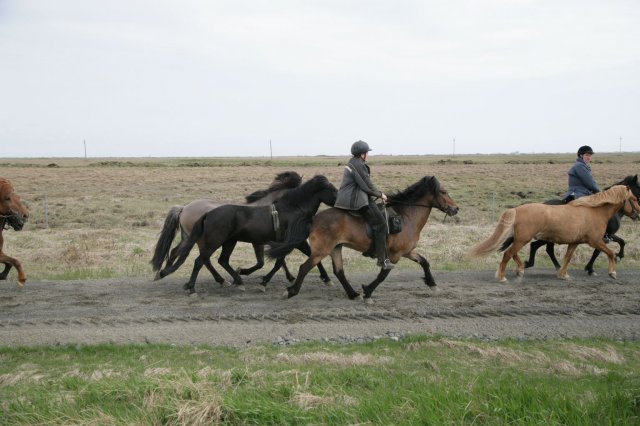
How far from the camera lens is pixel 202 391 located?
456 centimetres

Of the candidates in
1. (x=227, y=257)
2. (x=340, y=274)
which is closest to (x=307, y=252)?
(x=340, y=274)

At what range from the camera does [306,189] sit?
427 inches

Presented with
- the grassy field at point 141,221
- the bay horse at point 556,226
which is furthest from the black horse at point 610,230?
the grassy field at point 141,221

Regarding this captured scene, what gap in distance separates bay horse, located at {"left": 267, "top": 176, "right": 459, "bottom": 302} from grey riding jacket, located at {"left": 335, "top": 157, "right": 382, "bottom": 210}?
242 millimetres

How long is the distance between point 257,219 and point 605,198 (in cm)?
710

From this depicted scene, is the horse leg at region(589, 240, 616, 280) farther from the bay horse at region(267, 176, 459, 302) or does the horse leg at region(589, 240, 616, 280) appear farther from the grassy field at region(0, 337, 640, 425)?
the grassy field at region(0, 337, 640, 425)

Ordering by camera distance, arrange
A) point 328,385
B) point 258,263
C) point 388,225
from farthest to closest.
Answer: point 258,263 < point 388,225 < point 328,385

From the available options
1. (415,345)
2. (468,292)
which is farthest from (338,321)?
(468,292)

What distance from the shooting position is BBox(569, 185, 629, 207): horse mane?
1175 cm

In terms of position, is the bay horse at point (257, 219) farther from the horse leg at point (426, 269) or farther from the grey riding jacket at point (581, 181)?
the grey riding jacket at point (581, 181)

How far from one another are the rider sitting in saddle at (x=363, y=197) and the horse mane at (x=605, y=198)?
445 centimetres

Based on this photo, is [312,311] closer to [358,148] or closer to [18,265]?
[358,148]

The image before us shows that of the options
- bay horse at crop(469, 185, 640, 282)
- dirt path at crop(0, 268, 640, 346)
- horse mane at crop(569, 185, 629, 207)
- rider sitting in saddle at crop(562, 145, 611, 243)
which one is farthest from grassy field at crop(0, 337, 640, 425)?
rider sitting in saddle at crop(562, 145, 611, 243)

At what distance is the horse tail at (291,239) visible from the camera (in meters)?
10.1
